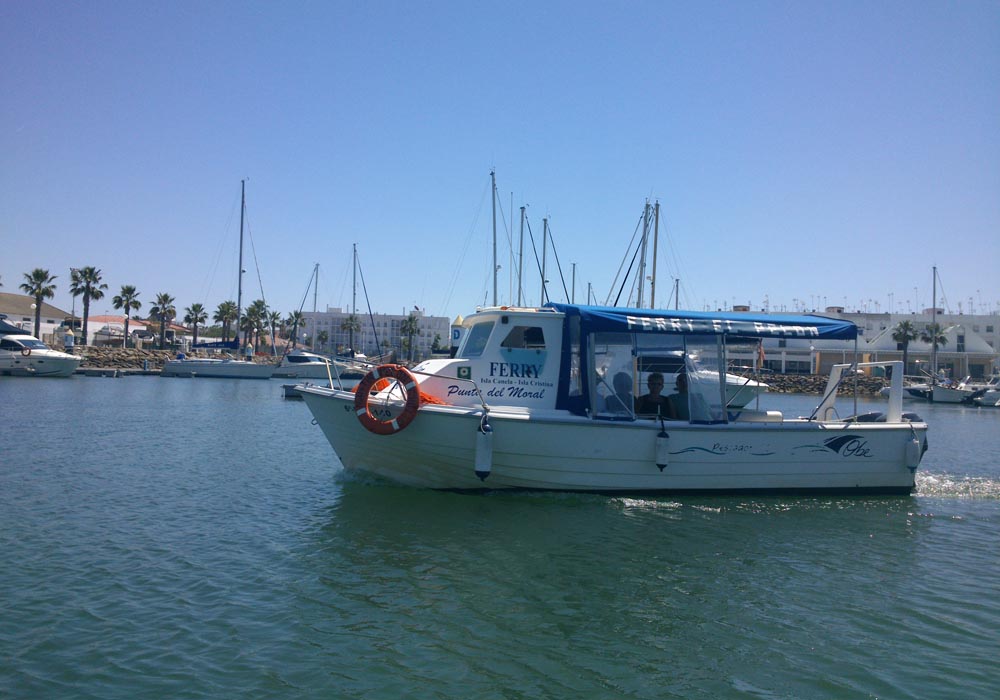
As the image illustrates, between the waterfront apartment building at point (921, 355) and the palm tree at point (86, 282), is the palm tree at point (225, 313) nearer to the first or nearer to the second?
the palm tree at point (86, 282)

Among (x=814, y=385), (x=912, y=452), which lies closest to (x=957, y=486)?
(x=912, y=452)

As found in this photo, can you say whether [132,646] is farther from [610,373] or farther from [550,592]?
[610,373]

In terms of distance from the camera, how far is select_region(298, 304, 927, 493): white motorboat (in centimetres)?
1134

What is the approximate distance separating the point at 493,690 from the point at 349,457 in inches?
288

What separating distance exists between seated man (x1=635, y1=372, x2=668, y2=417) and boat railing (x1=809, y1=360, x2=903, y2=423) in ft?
11.1

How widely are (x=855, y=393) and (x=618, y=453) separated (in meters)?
4.89

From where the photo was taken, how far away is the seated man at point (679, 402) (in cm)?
1230

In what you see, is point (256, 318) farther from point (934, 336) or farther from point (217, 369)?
point (934, 336)

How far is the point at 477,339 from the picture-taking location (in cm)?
1270

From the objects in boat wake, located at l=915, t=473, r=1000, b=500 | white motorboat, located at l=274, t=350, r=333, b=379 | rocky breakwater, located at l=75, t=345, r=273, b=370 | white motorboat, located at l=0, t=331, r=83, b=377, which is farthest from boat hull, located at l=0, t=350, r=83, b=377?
boat wake, located at l=915, t=473, r=1000, b=500

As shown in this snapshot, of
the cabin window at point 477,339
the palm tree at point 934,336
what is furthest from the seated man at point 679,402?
the palm tree at point 934,336

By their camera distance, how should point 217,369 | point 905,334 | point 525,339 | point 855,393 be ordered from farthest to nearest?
point 905,334 → point 217,369 → point 855,393 → point 525,339

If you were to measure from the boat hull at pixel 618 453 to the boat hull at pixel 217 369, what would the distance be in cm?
5046

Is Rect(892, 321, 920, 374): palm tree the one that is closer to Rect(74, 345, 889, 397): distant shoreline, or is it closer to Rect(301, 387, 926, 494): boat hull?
Rect(74, 345, 889, 397): distant shoreline
